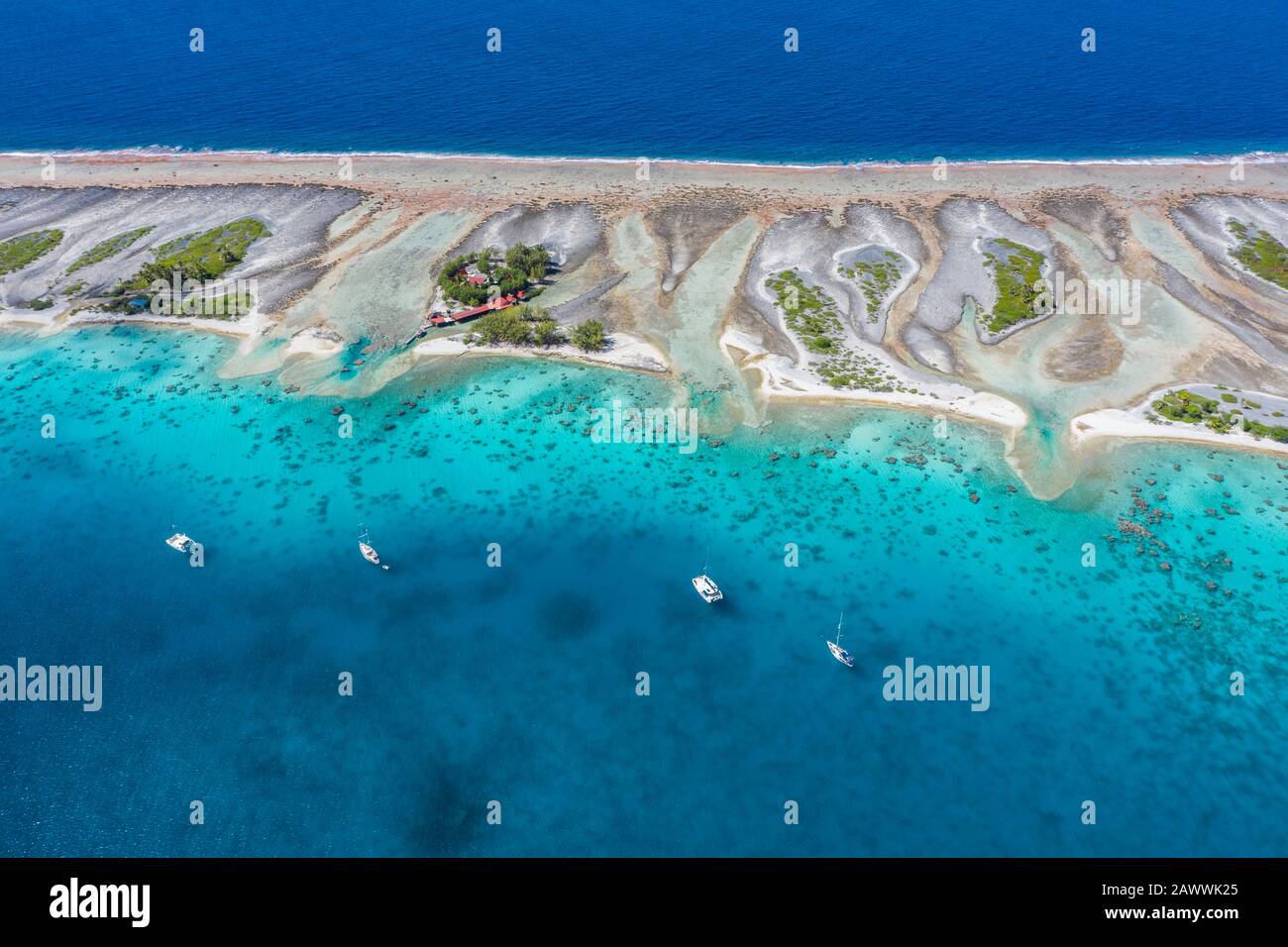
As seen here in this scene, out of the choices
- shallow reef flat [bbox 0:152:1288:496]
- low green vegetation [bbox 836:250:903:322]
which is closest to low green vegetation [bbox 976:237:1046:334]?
shallow reef flat [bbox 0:152:1288:496]

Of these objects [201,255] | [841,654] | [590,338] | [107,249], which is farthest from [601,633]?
[107,249]

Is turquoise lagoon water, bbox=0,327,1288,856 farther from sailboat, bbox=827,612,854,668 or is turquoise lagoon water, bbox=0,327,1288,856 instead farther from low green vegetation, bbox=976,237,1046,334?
low green vegetation, bbox=976,237,1046,334

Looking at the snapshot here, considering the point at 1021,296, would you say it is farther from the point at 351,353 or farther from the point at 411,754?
the point at 411,754

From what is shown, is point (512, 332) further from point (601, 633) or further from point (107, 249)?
point (107, 249)

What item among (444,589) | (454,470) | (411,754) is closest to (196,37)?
(454,470)

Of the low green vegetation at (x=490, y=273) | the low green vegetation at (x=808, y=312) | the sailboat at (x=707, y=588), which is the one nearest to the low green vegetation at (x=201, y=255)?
the low green vegetation at (x=490, y=273)
